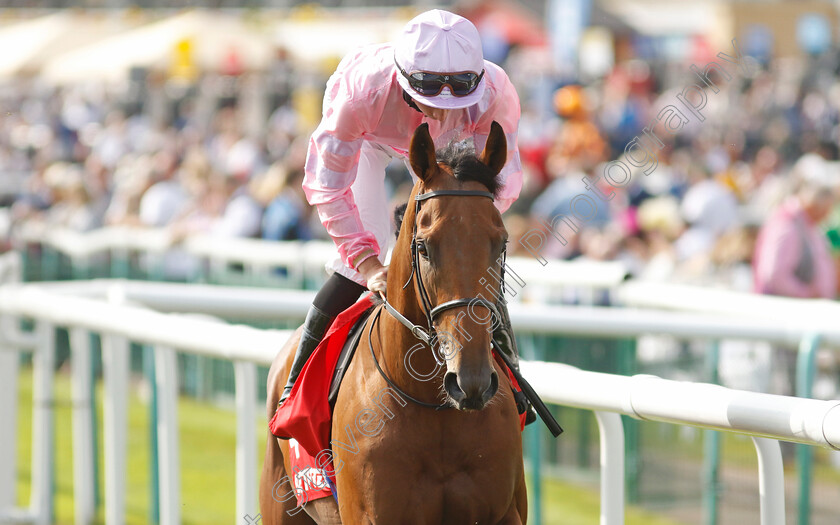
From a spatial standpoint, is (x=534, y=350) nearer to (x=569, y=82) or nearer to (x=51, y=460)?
(x=51, y=460)

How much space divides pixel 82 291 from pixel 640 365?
293 centimetres

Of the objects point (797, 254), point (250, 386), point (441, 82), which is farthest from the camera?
point (797, 254)

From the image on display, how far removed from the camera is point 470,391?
2480 mm

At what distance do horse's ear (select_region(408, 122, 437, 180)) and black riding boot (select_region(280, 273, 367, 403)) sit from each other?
0.75 metres

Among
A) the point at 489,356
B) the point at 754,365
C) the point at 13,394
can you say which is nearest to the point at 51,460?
the point at 13,394

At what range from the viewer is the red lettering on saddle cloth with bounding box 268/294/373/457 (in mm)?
3166

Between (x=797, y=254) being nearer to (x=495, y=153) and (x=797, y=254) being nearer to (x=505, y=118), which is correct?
(x=505, y=118)

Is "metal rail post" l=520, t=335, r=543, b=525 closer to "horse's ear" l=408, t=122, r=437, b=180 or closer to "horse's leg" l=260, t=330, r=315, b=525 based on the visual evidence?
"horse's leg" l=260, t=330, r=315, b=525

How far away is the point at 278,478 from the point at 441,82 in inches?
54.9

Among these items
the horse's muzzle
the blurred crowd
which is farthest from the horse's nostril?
the blurred crowd

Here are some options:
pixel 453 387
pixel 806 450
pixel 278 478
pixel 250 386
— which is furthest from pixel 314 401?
pixel 806 450

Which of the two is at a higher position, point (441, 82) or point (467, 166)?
point (441, 82)

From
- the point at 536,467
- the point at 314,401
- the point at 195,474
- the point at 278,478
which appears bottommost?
the point at 195,474

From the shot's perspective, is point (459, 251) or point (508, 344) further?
point (508, 344)
